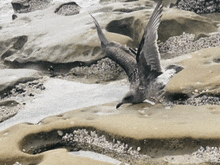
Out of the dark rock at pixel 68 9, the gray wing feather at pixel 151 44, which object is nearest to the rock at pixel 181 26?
the gray wing feather at pixel 151 44

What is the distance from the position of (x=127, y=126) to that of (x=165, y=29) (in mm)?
4407

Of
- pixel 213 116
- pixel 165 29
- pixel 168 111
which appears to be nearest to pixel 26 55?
pixel 165 29

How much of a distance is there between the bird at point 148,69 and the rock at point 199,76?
291mm

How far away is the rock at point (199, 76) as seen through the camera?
18.0 ft

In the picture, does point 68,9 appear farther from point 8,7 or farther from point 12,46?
point 8,7

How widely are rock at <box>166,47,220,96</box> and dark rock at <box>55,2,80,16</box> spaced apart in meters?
6.02

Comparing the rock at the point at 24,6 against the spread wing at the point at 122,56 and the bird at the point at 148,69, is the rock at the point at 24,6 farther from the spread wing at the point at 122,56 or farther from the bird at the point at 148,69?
the bird at the point at 148,69

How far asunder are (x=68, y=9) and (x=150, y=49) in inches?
287

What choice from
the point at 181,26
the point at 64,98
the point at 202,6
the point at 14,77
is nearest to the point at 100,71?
the point at 64,98

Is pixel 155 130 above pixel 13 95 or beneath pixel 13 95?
above

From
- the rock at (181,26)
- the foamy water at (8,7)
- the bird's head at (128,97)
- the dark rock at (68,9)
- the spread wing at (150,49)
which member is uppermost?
the spread wing at (150,49)

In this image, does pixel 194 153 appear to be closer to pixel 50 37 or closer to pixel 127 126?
pixel 127 126

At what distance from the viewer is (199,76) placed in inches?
228

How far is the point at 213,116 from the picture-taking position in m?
4.63
